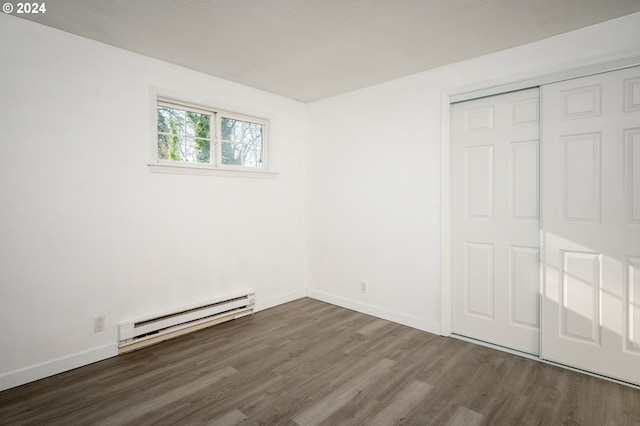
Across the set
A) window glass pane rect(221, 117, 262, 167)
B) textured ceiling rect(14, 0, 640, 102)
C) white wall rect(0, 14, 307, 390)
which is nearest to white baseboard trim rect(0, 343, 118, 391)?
white wall rect(0, 14, 307, 390)

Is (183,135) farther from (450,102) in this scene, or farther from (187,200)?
(450,102)

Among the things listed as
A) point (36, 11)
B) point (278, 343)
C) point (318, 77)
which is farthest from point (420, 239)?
point (36, 11)

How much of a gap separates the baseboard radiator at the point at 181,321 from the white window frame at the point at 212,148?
1.33m

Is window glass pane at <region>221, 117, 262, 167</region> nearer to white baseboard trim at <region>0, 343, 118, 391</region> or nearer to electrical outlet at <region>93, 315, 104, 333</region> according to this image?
electrical outlet at <region>93, 315, 104, 333</region>

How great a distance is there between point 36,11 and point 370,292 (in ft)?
12.2

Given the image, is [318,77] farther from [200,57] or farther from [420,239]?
[420,239]

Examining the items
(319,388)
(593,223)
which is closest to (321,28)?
(593,223)

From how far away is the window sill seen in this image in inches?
119

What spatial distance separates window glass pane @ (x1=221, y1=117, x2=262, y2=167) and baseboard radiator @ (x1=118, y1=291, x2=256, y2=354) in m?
1.50

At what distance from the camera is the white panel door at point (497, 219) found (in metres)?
2.74

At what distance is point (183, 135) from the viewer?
3.31 metres

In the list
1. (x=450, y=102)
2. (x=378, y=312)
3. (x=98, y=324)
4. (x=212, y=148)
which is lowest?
(x=378, y=312)

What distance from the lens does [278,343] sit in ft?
9.86

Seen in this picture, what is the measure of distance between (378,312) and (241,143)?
244cm
